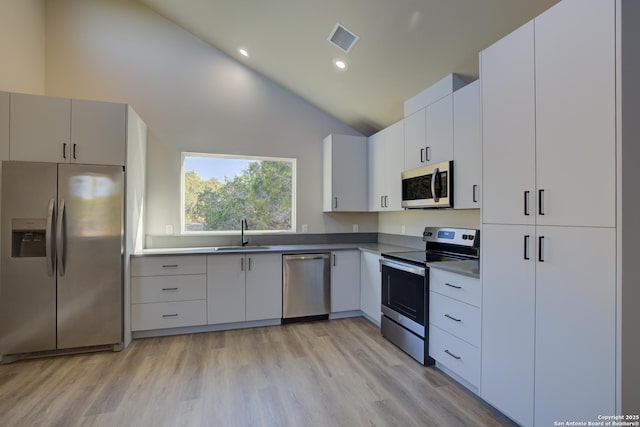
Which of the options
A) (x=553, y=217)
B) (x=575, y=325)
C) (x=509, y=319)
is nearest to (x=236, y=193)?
(x=509, y=319)

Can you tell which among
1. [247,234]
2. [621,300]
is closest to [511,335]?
[621,300]

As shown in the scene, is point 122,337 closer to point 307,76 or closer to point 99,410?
point 99,410

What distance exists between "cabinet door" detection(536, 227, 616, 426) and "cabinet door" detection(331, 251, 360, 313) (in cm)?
221

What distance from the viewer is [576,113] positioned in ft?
4.81

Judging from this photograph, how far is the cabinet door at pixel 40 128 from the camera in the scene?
2.62 m

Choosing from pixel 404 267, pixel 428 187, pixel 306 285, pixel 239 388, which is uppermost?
pixel 428 187

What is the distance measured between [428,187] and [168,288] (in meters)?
2.74

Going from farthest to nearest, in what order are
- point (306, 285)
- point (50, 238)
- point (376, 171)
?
1. point (376, 171)
2. point (306, 285)
3. point (50, 238)

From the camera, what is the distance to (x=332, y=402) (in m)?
2.06

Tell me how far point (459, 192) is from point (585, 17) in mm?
1318

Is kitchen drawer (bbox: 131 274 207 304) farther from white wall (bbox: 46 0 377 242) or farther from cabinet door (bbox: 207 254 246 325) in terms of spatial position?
white wall (bbox: 46 0 377 242)

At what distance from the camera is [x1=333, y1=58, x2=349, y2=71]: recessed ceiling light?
3.15m

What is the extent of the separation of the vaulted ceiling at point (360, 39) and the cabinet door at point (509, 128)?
1.23 ft

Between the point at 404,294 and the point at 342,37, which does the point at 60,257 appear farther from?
the point at 342,37
